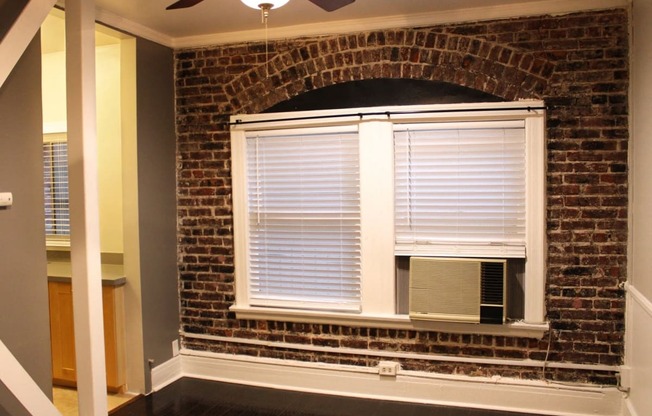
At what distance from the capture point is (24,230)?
273 cm

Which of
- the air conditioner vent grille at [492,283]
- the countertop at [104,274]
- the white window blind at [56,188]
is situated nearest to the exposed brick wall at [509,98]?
the air conditioner vent grille at [492,283]

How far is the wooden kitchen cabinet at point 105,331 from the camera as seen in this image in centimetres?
378

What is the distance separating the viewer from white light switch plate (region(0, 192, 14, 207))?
2.58 metres

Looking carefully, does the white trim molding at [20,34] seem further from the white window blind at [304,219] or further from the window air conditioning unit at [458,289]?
the window air conditioning unit at [458,289]

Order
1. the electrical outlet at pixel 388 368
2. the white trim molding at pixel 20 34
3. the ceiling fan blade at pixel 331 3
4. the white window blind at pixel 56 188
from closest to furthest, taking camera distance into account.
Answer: the ceiling fan blade at pixel 331 3, the white trim molding at pixel 20 34, the electrical outlet at pixel 388 368, the white window blind at pixel 56 188

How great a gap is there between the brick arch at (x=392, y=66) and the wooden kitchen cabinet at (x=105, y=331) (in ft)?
5.69

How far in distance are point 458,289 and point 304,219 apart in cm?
123

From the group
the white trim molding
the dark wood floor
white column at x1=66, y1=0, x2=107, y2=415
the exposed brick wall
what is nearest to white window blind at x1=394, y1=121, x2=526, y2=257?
the exposed brick wall

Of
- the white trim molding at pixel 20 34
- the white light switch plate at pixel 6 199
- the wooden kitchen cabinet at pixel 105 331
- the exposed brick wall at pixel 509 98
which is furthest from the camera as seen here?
the wooden kitchen cabinet at pixel 105 331

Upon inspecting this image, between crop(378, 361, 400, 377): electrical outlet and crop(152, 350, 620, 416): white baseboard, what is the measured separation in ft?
0.12

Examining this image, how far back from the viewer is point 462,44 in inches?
138

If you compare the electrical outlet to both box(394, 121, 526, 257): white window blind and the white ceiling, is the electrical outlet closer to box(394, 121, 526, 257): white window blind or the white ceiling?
box(394, 121, 526, 257): white window blind

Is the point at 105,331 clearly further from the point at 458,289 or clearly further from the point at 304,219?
the point at 458,289

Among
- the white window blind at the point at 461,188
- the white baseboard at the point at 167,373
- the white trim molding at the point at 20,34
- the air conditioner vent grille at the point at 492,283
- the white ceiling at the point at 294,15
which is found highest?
the white ceiling at the point at 294,15
